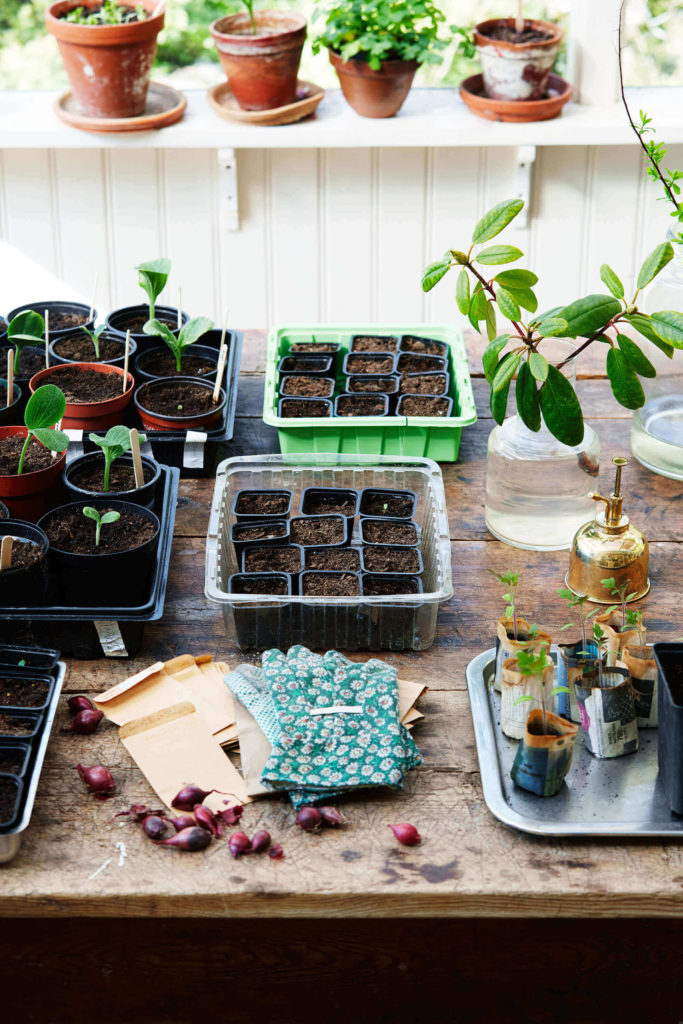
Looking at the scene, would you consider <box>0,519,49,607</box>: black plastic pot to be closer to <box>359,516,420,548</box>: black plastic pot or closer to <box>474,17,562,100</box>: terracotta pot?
<box>359,516,420,548</box>: black plastic pot

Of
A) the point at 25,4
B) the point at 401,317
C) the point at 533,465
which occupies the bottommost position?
the point at 401,317

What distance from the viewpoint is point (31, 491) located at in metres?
1.52

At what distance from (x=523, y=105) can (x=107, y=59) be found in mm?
1081

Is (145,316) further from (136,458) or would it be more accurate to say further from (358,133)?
(358,133)

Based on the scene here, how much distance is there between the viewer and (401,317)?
10.5 ft

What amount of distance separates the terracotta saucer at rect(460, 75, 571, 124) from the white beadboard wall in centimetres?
13

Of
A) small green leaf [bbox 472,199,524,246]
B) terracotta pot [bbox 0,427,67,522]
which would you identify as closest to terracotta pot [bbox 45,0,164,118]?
terracotta pot [bbox 0,427,67,522]

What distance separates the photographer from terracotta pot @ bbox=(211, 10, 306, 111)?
2678 mm

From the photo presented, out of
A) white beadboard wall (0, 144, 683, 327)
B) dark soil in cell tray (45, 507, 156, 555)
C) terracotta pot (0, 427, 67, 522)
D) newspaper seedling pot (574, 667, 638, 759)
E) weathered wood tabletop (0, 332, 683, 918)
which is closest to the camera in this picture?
weathered wood tabletop (0, 332, 683, 918)

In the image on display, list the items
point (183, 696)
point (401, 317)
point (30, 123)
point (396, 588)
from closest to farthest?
point (183, 696)
point (396, 588)
point (30, 123)
point (401, 317)

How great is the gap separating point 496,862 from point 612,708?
8.7 inches

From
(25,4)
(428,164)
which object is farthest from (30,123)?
(428,164)
